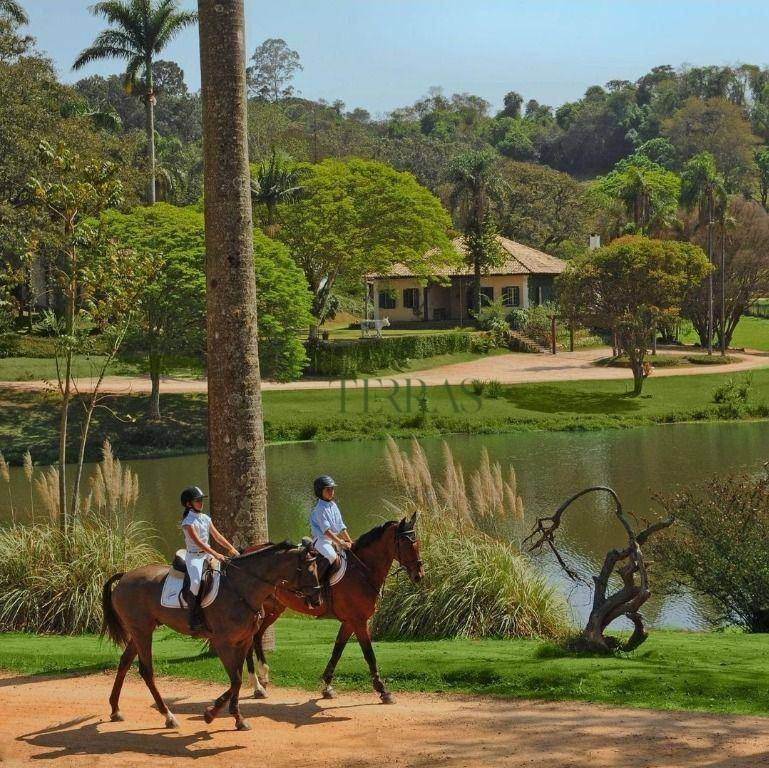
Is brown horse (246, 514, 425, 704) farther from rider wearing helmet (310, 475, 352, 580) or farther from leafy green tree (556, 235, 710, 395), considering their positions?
leafy green tree (556, 235, 710, 395)

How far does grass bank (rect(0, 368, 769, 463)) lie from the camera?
39125 mm

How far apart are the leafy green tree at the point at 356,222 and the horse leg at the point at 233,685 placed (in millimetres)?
43316

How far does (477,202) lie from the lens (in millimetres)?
63594

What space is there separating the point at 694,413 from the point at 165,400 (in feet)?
65.5

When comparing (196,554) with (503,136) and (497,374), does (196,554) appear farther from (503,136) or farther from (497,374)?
(503,136)

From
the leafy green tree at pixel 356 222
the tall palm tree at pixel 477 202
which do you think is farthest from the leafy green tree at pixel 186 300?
the tall palm tree at pixel 477 202

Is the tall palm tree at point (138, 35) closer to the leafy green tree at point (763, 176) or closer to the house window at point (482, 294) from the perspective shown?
the house window at point (482, 294)

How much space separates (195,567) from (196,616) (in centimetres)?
46

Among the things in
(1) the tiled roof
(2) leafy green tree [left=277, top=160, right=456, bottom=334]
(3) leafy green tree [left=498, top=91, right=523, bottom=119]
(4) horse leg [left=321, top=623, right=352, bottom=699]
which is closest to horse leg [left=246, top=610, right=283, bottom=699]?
(4) horse leg [left=321, top=623, right=352, bottom=699]

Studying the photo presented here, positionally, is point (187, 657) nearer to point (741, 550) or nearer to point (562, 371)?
point (741, 550)

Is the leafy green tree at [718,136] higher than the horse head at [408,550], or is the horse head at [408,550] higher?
the leafy green tree at [718,136]

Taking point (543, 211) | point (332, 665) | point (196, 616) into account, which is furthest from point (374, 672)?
point (543, 211)

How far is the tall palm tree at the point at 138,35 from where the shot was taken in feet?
169

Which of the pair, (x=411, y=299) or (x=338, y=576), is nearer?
(x=338, y=576)
